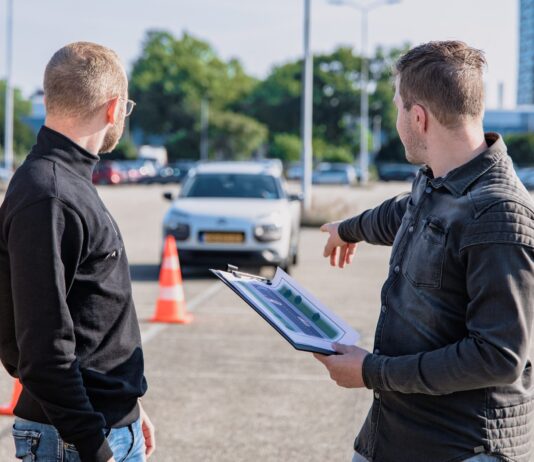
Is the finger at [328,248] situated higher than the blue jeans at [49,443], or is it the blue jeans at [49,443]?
the finger at [328,248]

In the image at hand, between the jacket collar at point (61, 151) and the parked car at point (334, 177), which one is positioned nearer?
the jacket collar at point (61, 151)

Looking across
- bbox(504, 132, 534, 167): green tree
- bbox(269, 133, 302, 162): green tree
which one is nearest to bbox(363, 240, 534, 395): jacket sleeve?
bbox(504, 132, 534, 167): green tree

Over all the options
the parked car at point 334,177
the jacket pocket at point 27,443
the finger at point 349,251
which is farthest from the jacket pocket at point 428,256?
the parked car at point 334,177

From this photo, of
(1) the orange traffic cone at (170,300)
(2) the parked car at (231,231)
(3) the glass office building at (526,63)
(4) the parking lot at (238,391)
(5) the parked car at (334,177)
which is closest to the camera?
(4) the parking lot at (238,391)

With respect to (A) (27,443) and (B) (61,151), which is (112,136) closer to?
(B) (61,151)

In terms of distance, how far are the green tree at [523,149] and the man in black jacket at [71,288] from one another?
76.9 metres

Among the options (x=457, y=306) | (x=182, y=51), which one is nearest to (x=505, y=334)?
(x=457, y=306)

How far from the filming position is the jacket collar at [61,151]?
282cm

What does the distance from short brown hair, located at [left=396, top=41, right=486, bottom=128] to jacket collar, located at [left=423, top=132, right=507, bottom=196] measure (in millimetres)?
104

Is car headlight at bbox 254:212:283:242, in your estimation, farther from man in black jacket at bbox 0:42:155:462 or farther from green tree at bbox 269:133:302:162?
green tree at bbox 269:133:302:162

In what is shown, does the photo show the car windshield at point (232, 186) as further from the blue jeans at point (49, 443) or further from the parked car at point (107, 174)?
the parked car at point (107, 174)

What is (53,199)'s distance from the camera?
2.65 m

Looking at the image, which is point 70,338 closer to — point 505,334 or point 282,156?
point 505,334

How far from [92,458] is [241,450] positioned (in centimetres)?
318
